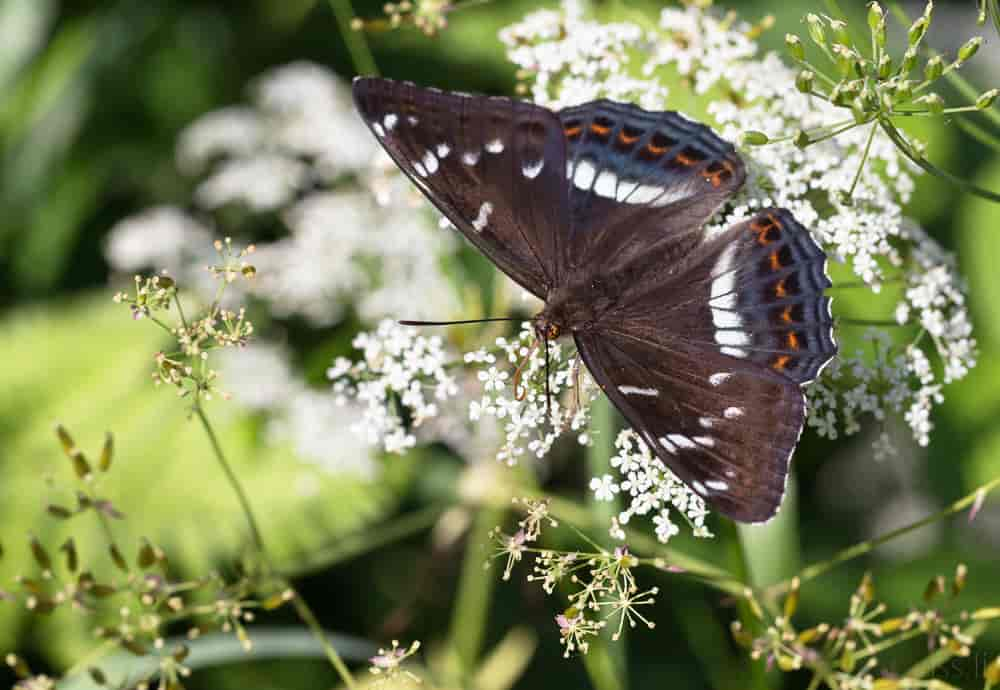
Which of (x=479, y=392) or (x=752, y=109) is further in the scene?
(x=479, y=392)

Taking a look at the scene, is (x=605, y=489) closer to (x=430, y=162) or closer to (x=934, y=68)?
(x=430, y=162)

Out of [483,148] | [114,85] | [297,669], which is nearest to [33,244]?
[114,85]

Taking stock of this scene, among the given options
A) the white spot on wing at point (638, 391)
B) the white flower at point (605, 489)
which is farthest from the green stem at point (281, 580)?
the white spot on wing at point (638, 391)

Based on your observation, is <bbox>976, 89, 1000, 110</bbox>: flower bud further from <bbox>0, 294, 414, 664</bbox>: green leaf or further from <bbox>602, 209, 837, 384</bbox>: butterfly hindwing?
<bbox>0, 294, 414, 664</bbox>: green leaf

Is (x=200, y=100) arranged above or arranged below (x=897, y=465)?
above

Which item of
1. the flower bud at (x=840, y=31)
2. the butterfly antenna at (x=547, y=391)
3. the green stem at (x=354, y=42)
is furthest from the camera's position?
the green stem at (x=354, y=42)

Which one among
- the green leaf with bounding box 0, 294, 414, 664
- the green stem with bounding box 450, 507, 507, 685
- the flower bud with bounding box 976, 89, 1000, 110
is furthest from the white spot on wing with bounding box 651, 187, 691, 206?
the green leaf with bounding box 0, 294, 414, 664

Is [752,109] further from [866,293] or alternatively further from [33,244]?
[33,244]

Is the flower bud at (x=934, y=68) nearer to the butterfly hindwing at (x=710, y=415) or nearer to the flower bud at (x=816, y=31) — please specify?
the flower bud at (x=816, y=31)
